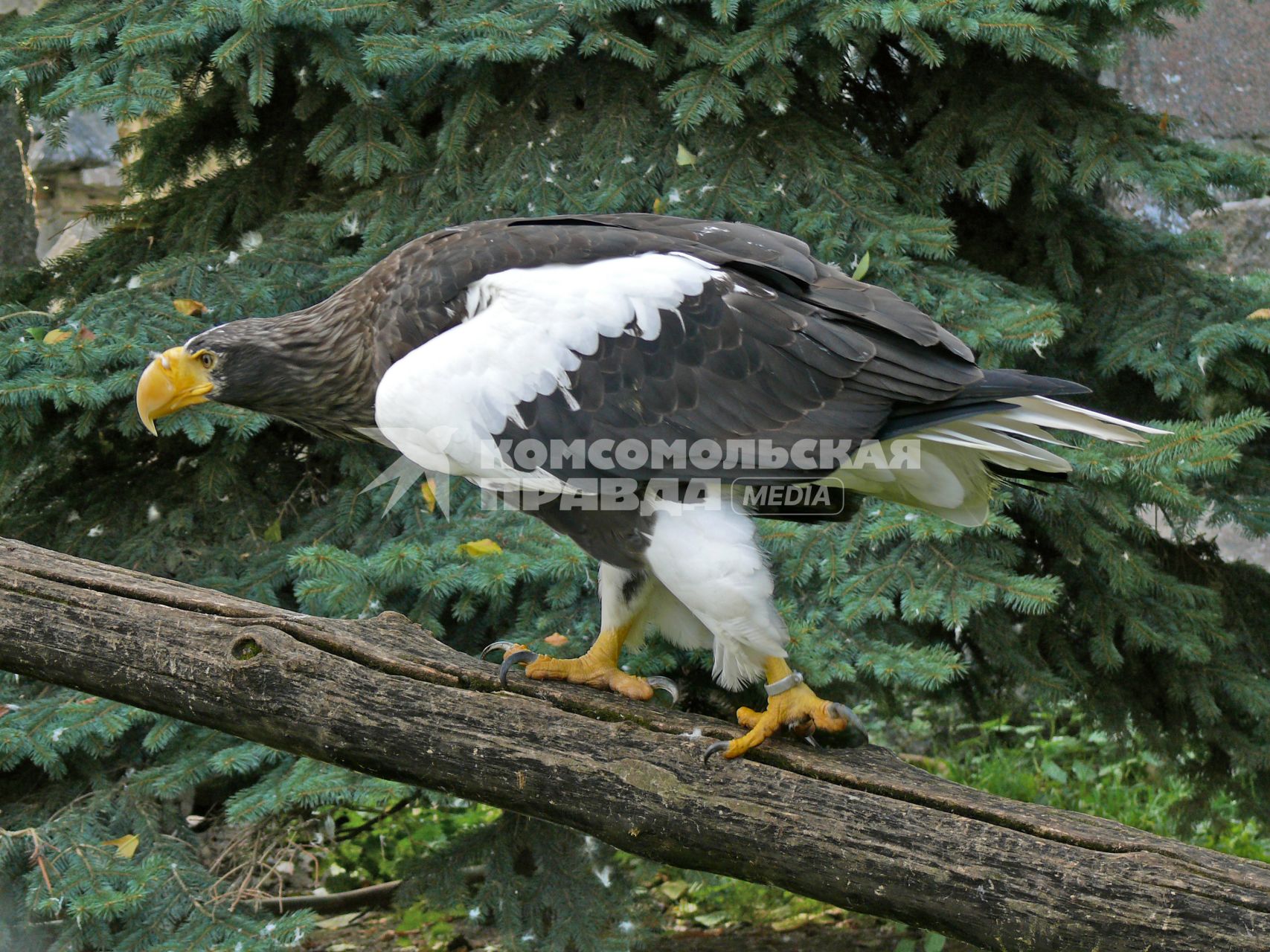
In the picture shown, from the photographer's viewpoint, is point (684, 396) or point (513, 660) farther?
point (513, 660)

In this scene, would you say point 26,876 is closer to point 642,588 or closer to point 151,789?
point 151,789

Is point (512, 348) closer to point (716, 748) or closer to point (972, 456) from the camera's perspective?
point (716, 748)

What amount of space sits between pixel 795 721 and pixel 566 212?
78.7 inches

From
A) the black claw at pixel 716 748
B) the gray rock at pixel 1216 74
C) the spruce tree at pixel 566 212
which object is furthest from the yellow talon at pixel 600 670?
the gray rock at pixel 1216 74

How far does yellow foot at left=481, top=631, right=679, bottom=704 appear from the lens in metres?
2.85

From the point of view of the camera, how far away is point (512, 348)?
8.34ft

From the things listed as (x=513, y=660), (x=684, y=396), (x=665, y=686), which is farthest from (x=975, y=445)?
(x=513, y=660)

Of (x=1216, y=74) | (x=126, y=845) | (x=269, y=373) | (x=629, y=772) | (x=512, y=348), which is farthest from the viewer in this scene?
(x=1216, y=74)

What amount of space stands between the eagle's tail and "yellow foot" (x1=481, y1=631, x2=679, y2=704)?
0.68 metres

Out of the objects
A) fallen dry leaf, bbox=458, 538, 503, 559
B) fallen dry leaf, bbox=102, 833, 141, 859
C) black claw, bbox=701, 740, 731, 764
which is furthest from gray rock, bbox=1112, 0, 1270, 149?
fallen dry leaf, bbox=102, 833, 141, 859

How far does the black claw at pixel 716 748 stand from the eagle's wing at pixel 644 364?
0.57m

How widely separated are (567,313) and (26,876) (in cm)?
218

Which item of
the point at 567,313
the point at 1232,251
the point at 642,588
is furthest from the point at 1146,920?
the point at 1232,251

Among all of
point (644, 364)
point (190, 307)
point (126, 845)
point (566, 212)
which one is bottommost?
point (126, 845)
